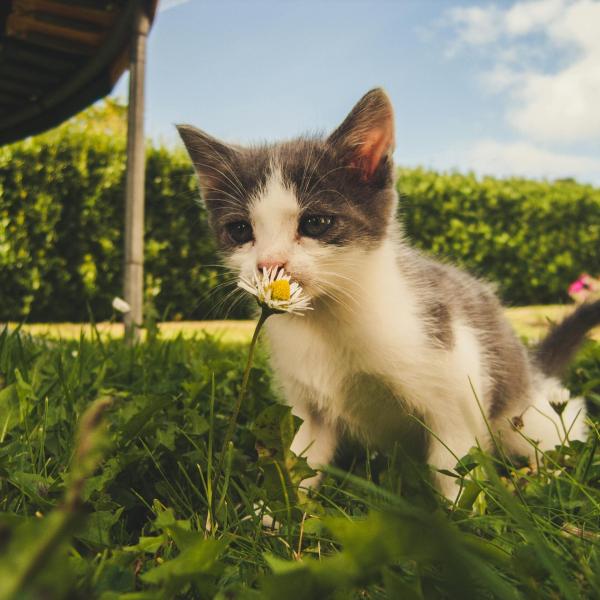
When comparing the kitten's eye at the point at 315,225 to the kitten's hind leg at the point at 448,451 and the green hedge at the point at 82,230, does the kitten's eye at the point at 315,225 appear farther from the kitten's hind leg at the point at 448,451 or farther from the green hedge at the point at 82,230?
the green hedge at the point at 82,230

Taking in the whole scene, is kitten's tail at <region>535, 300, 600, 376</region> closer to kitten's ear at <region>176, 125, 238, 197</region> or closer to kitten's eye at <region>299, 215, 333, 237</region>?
kitten's eye at <region>299, 215, 333, 237</region>

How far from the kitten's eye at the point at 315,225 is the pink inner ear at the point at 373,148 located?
0.26 metres

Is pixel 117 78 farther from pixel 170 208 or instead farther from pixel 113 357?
pixel 170 208

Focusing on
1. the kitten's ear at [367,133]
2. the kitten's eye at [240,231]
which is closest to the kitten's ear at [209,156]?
the kitten's eye at [240,231]

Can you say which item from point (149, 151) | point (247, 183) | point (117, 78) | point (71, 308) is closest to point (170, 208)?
point (149, 151)

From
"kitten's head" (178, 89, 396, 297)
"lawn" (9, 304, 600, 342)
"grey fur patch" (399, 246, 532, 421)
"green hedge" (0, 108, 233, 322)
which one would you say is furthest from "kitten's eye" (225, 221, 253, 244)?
"green hedge" (0, 108, 233, 322)

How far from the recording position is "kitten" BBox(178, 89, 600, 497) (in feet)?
5.80

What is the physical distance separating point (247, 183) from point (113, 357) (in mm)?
1219

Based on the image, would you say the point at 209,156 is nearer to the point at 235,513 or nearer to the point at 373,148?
the point at 373,148

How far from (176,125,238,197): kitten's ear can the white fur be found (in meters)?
0.25

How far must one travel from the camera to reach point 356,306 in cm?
181

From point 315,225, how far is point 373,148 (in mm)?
365

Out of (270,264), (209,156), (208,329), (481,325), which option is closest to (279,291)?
(270,264)

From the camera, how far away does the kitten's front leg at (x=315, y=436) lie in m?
1.92
